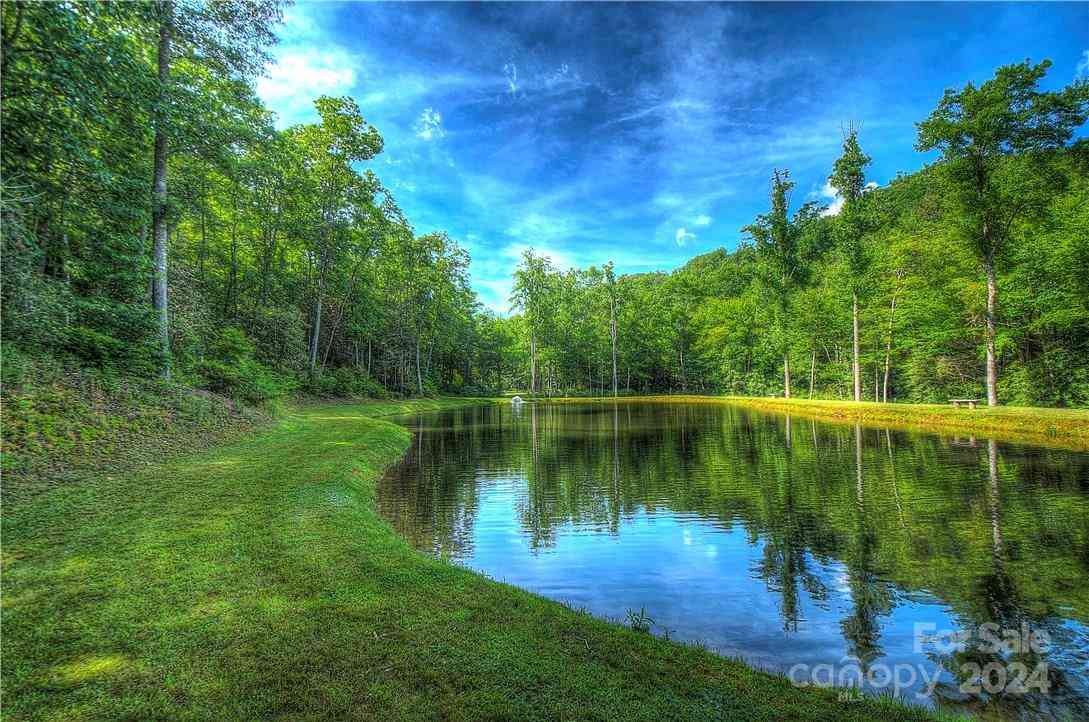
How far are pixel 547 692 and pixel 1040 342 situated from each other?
130 feet

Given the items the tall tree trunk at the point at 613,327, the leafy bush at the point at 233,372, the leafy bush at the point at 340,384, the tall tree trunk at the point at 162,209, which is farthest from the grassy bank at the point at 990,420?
the leafy bush at the point at 340,384

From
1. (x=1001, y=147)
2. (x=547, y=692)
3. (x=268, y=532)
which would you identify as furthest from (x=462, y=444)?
(x=1001, y=147)

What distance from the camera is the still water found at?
17.1 ft

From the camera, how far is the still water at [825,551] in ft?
17.1

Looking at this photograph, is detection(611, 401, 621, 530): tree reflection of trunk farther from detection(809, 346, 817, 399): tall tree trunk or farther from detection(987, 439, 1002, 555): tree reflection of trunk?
detection(809, 346, 817, 399): tall tree trunk

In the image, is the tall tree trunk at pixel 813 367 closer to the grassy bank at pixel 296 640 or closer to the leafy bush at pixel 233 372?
the leafy bush at pixel 233 372

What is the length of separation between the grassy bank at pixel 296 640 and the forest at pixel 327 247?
7189mm

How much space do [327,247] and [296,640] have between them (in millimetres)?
35467

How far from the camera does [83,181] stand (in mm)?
12820

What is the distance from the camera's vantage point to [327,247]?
34938 mm

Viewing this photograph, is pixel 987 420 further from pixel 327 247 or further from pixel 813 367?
pixel 327 247

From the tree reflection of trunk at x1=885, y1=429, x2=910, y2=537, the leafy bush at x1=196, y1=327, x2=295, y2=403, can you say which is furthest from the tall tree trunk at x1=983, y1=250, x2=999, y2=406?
the leafy bush at x1=196, y1=327, x2=295, y2=403

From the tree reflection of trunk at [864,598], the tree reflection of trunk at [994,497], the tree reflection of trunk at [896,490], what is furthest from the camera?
the tree reflection of trunk at [896,490]

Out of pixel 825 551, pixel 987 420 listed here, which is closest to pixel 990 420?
pixel 987 420
